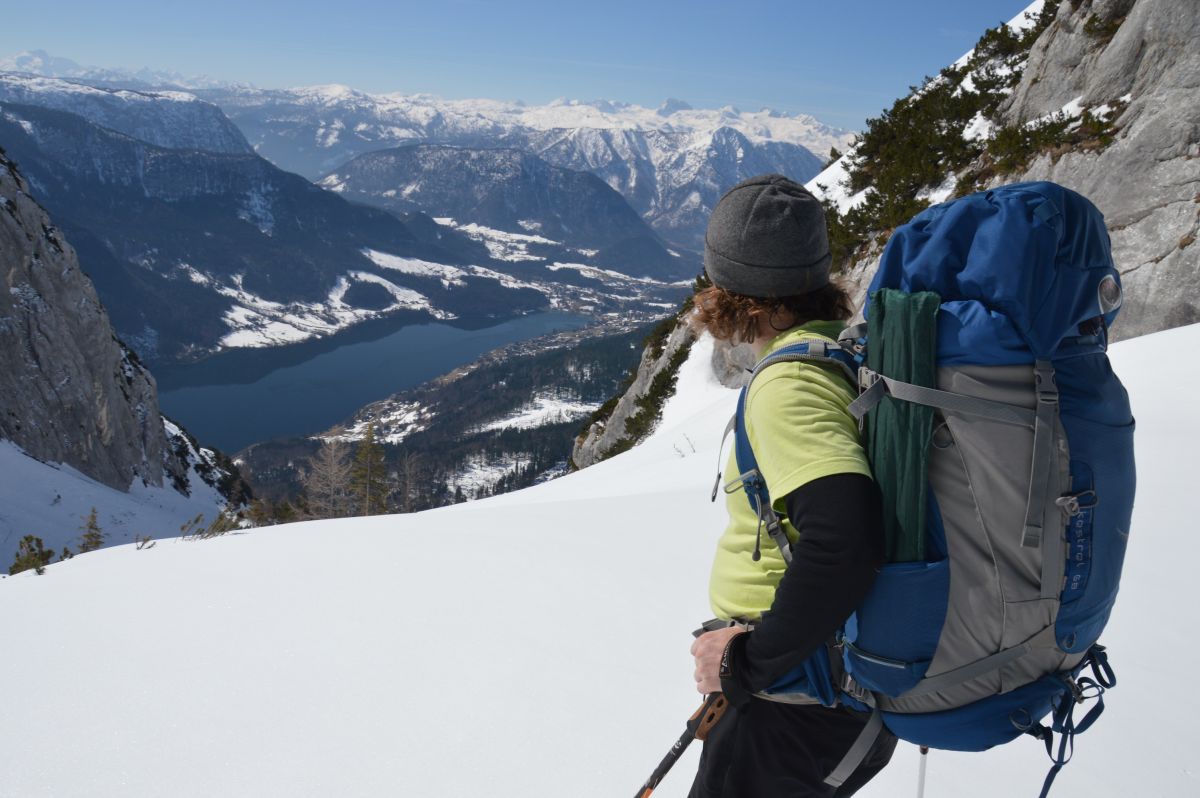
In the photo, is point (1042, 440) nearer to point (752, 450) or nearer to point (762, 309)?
point (752, 450)

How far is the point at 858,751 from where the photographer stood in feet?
5.76

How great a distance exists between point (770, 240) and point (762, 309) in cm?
20

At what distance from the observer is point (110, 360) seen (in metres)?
43.7

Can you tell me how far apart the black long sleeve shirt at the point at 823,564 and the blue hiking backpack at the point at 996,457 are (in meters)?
0.08

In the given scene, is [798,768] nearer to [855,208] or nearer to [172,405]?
[855,208]

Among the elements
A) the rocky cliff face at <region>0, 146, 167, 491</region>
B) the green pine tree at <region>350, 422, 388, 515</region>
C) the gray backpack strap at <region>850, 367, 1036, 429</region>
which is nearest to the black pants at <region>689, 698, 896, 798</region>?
the gray backpack strap at <region>850, 367, 1036, 429</region>

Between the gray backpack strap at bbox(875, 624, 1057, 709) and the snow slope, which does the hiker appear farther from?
the snow slope

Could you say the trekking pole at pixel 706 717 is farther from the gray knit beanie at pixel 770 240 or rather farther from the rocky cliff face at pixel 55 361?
the rocky cliff face at pixel 55 361

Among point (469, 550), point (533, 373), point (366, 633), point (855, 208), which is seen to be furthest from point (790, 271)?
point (533, 373)

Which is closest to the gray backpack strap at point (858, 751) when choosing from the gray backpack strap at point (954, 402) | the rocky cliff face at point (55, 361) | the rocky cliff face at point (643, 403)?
the gray backpack strap at point (954, 402)

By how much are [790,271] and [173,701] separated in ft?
12.4

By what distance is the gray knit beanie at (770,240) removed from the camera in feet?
5.77

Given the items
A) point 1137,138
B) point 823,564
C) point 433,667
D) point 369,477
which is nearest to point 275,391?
point 369,477

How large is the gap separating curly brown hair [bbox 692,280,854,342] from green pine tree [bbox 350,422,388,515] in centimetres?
3174
